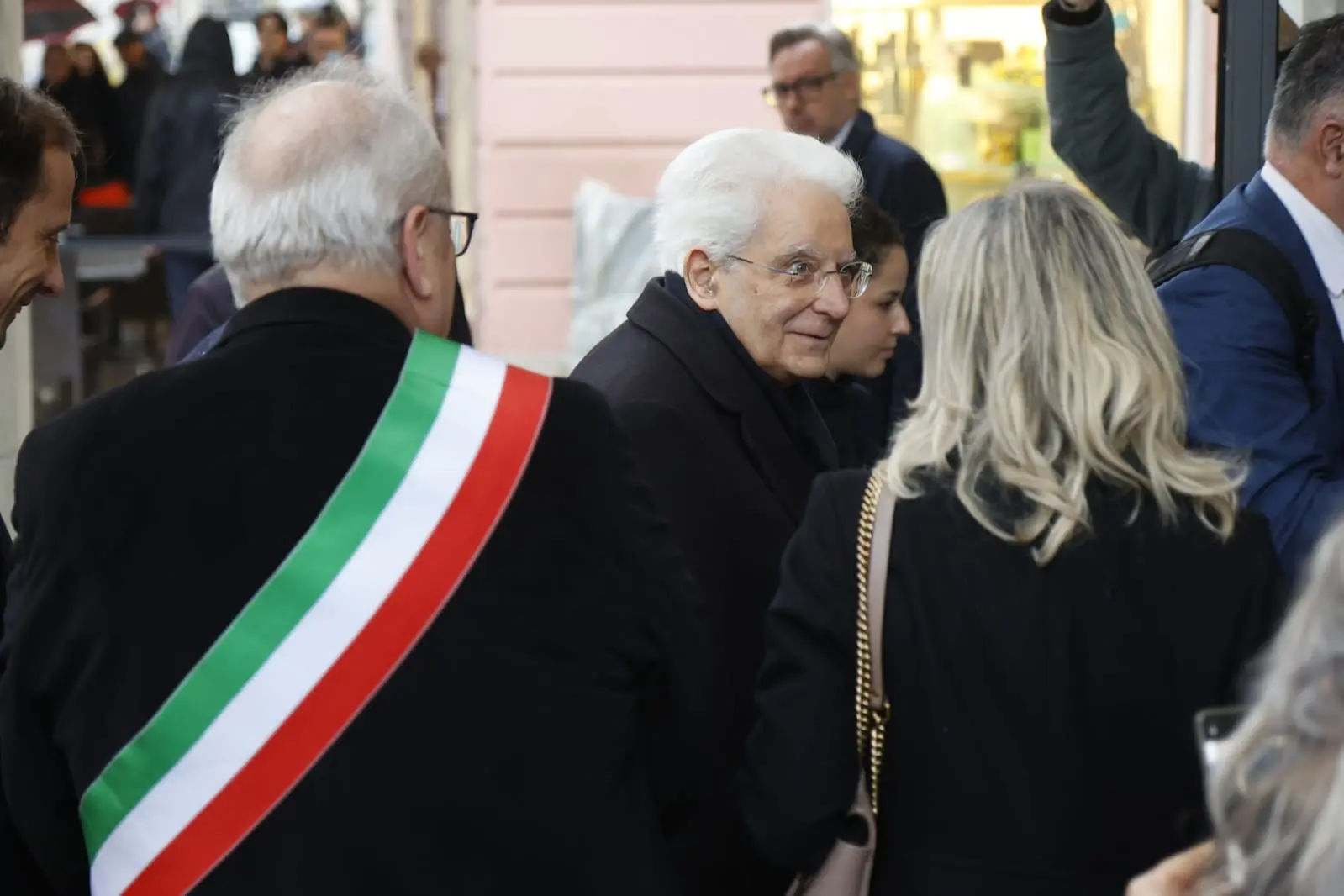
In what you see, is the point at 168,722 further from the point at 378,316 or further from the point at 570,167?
the point at 570,167

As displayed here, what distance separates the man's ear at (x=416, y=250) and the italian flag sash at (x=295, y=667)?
0.16 m

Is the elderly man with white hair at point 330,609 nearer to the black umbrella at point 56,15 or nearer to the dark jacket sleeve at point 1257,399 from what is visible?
the dark jacket sleeve at point 1257,399

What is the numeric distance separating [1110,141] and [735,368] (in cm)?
150

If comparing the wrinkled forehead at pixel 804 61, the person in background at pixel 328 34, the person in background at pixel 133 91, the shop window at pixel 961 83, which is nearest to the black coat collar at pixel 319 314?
the wrinkled forehead at pixel 804 61

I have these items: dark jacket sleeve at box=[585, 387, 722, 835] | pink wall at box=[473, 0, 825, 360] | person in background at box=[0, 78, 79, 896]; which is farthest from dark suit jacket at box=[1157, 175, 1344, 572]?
pink wall at box=[473, 0, 825, 360]

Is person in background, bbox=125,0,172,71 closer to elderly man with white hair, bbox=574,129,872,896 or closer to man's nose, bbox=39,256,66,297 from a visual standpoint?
elderly man with white hair, bbox=574,129,872,896

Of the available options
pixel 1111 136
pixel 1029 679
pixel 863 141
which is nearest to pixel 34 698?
pixel 1029 679

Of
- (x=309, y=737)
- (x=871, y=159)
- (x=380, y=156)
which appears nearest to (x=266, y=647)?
(x=309, y=737)

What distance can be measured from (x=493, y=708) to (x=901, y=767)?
0.57 m

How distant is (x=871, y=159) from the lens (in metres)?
6.20

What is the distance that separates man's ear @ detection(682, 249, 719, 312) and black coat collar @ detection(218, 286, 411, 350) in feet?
3.84

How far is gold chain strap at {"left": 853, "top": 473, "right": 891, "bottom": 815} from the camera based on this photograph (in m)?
2.60

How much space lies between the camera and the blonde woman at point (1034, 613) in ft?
8.47

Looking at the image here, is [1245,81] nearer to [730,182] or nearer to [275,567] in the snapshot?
[730,182]
